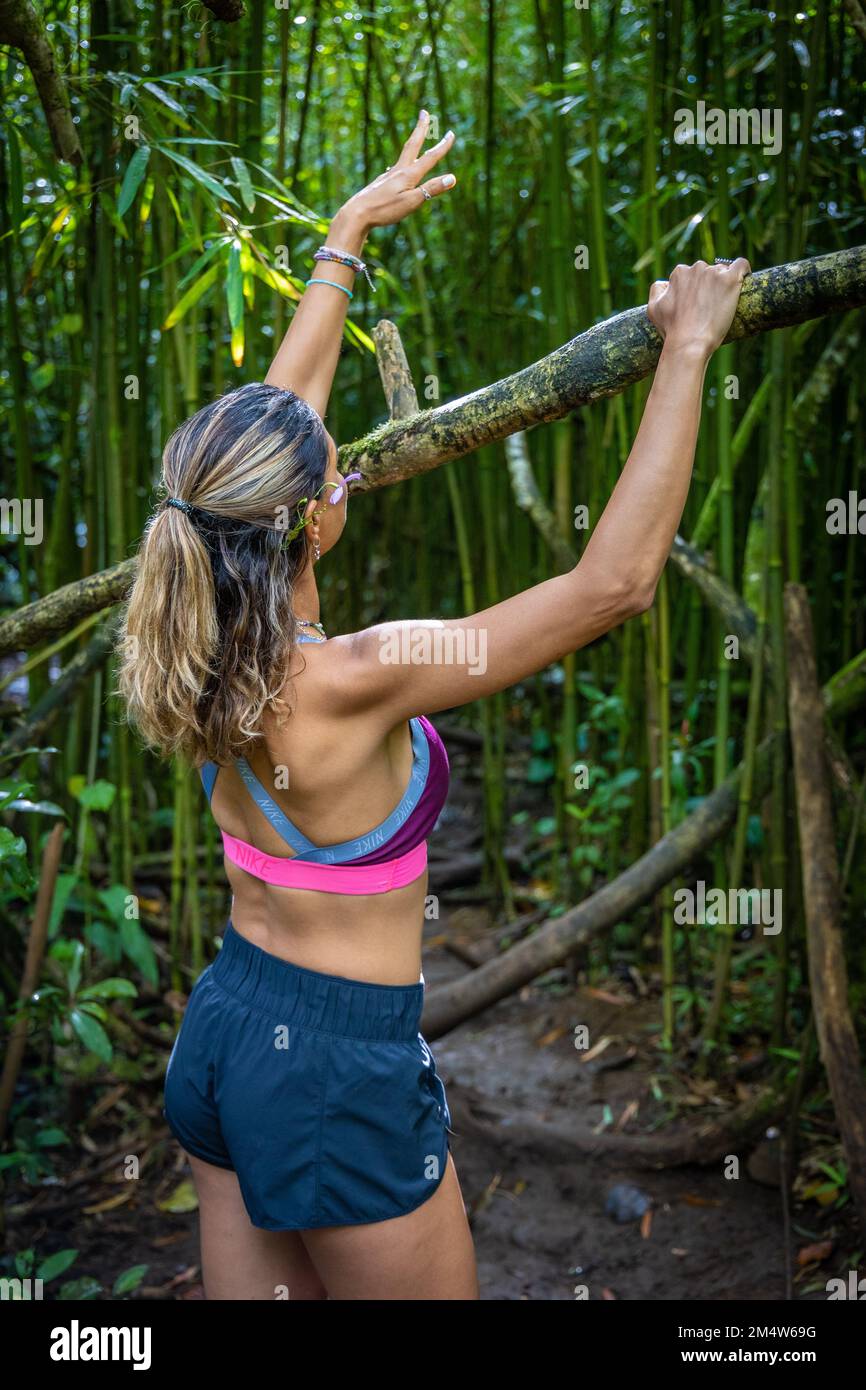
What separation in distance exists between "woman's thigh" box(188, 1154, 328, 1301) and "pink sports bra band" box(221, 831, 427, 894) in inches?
15.6

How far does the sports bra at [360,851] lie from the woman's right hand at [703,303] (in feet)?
1.71

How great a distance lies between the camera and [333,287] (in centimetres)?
174

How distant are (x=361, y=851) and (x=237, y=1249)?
0.55m

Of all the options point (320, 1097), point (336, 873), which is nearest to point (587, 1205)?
point (320, 1097)

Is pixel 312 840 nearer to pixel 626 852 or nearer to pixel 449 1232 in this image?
pixel 449 1232

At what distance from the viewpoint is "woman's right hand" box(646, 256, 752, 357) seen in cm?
122

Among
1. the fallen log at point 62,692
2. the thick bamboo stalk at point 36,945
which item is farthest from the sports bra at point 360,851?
the fallen log at point 62,692

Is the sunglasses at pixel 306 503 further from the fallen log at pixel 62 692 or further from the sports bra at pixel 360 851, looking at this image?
the fallen log at pixel 62 692

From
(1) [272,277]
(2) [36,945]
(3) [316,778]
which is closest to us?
(3) [316,778]

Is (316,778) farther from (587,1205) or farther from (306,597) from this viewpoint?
(587,1205)

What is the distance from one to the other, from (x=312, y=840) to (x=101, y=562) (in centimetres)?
164
